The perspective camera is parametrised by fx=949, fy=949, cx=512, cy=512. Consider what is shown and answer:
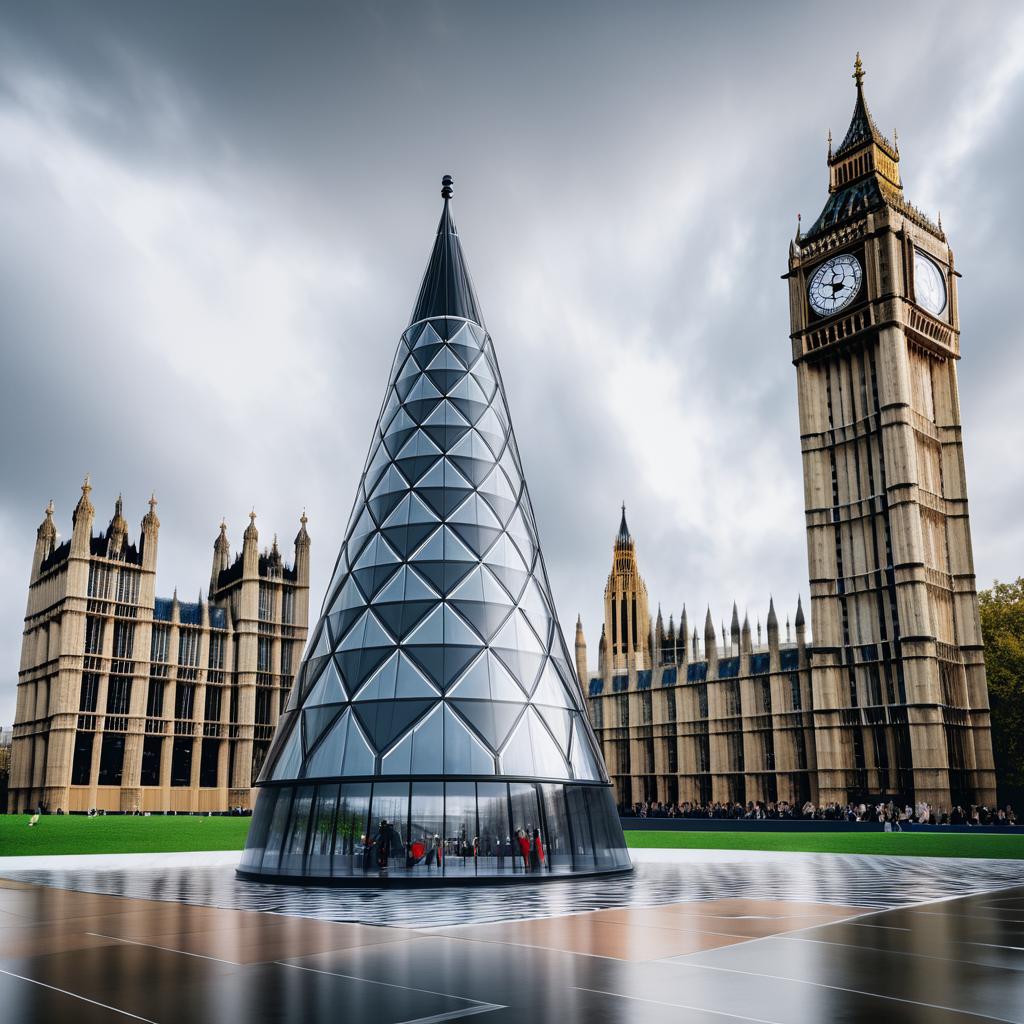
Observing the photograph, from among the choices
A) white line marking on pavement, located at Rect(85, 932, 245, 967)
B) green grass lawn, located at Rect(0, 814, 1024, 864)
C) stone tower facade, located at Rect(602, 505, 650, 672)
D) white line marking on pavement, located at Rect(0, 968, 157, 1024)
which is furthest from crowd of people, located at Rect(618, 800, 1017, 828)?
stone tower facade, located at Rect(602, 505, 650, 672)

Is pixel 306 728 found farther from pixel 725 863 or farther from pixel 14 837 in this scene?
pixel 14 837

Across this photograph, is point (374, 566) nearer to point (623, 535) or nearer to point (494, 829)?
point (494, 829)

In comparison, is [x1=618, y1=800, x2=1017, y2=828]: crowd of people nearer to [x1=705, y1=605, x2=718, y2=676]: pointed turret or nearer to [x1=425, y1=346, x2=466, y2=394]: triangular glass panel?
[x1=705, y1=605, x2=718, y2=676]: pointed turret

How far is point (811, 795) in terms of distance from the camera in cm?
7556


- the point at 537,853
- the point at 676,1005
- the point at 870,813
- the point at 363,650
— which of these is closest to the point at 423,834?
the point at 537,853

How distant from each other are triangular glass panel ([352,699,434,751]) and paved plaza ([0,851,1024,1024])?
3.42 m

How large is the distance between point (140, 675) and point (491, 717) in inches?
2894

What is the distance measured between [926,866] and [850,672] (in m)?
45.6

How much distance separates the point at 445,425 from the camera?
26625 mm

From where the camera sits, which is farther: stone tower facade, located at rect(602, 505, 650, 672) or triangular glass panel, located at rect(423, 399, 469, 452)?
stone tower facade, located at rect(602, 505, 650, 672)

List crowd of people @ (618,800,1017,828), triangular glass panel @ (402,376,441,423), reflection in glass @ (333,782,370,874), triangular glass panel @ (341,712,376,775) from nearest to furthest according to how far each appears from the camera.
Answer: reflection in glass @ (333,782,370,874) → triangular glass panel @ (341,712,376,775) → triangular glass panel @ (402,376,441,423) → crowd of people @ (618,800,1017,828)

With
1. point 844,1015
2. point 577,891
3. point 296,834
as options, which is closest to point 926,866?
point 577,891

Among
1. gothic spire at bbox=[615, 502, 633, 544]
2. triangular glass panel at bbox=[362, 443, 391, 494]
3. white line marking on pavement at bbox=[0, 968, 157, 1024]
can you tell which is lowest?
white line marking on pavement at bbox=[0, 968, 157, 1024]

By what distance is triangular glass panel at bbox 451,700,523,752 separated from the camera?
21.0 meters
